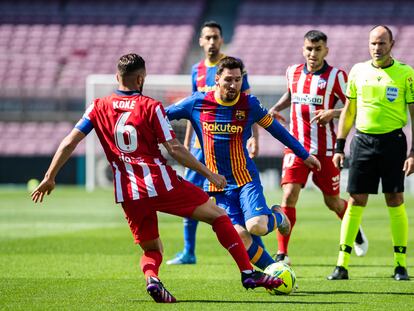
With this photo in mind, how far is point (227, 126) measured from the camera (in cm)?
759

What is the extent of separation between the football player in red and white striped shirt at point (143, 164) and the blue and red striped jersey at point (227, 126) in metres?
0.97

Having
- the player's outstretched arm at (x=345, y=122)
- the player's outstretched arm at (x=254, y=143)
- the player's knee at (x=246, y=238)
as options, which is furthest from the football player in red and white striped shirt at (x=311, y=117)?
the player's knee at (x=246, y=238)

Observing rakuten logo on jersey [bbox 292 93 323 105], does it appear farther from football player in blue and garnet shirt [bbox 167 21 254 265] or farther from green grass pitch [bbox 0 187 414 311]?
green grass pitch [bbox 0 187 414 311]

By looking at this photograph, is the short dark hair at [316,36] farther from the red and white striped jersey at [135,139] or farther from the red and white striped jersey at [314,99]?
the red and white striped jersey at [135,139]

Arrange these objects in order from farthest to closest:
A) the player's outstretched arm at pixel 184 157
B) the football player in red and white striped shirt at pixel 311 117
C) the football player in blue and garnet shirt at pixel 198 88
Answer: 1. the football player in blue and garnet shirt at pixel 198 88
2. the football player in red and white striped shirt at pixel 311 117
3. the player's outstretched arm at pixel 184 157

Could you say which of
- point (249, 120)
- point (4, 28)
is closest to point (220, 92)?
point (249, 120)

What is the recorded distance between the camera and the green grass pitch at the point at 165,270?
652cm

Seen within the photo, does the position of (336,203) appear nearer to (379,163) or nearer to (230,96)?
(379,163)

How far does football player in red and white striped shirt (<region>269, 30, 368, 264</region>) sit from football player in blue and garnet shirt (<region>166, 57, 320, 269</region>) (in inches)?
60.5

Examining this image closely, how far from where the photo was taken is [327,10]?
100 feet

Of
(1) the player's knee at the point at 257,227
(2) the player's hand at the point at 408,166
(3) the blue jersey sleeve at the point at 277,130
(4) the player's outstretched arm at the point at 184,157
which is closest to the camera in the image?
(4) the player's outstretched arm at the point at 184,157

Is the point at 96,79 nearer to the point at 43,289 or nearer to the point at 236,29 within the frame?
the point at 236,29

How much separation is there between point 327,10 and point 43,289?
80.4ft

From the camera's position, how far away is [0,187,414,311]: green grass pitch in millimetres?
6520
